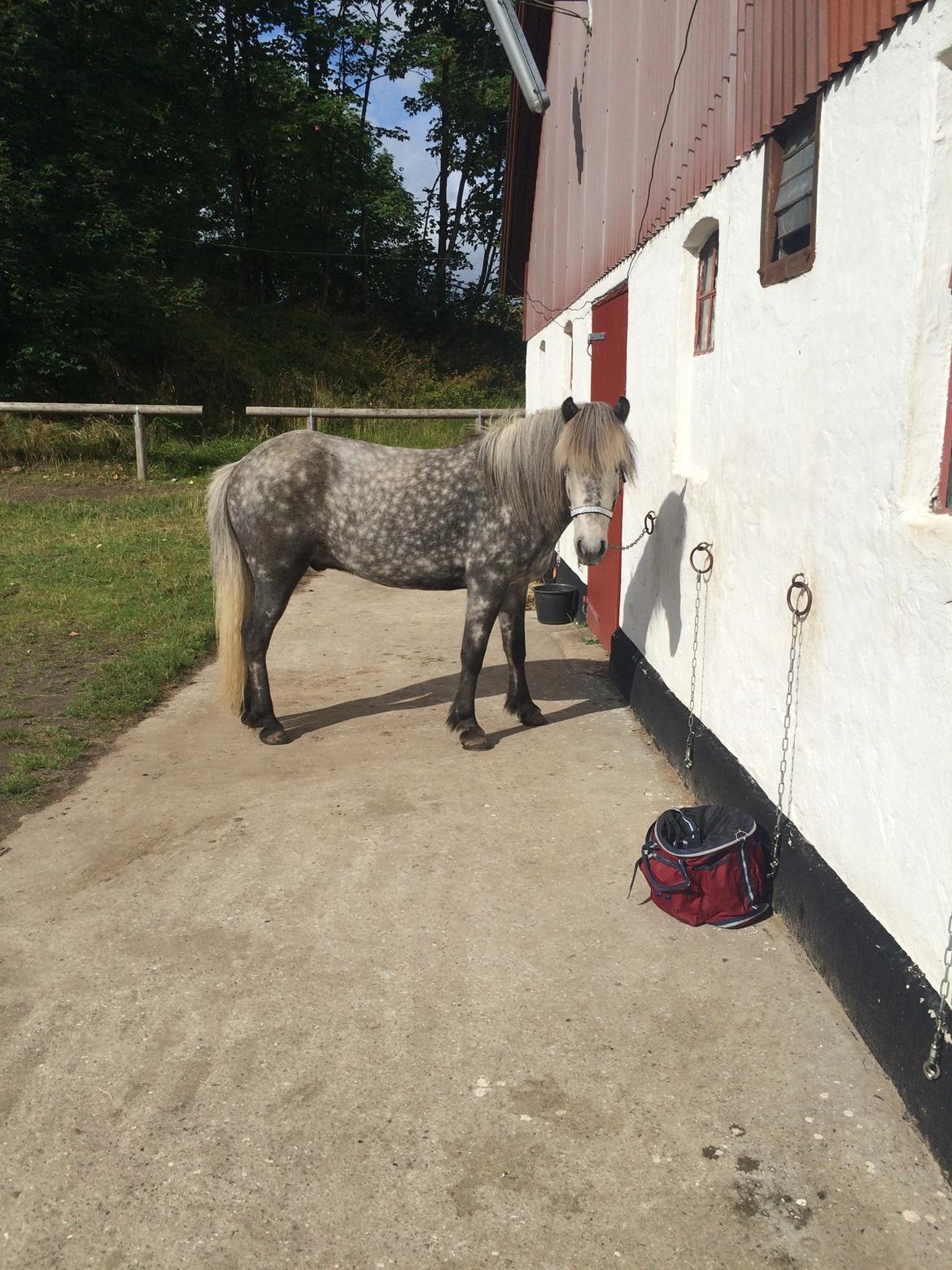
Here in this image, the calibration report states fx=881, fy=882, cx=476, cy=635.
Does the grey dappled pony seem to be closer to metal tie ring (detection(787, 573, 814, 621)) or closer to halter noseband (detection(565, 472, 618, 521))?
halter noseband (detection(565, 472, 618, 521))

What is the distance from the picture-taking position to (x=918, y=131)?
2.57 metres

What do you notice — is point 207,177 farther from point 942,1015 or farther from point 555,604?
point 942,1015

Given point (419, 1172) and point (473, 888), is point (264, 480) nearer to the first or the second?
point (473, 888)

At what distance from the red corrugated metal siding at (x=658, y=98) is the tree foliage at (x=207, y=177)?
11.6 meters

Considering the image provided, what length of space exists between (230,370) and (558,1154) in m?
23.5

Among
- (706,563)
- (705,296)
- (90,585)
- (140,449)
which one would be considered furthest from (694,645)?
(140,449)

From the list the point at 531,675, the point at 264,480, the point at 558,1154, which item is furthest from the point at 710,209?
the point at 558,1154

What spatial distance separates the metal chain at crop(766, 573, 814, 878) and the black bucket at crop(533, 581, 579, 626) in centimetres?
493

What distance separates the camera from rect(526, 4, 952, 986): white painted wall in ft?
8.27

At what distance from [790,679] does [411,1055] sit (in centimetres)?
198

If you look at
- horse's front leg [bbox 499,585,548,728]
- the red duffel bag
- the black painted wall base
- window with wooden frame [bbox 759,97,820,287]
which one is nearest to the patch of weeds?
horse's front leg [bbox 499,585,548,728]

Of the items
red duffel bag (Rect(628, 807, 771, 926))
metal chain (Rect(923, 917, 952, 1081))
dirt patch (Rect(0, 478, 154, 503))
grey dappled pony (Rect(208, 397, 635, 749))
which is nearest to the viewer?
metal chain (Rect(923, 917, 952, 1081))

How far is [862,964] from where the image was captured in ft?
9.25

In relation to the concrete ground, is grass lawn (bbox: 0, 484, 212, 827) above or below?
above
